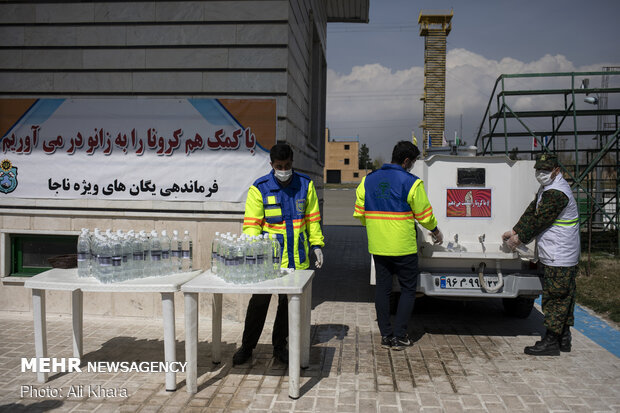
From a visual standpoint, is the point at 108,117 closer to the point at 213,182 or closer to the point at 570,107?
the point at 213,182

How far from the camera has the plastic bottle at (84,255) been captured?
4.61m

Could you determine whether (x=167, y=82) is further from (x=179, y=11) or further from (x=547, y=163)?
(x=547, y=163)

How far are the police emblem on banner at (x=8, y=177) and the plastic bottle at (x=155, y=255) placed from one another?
327cm

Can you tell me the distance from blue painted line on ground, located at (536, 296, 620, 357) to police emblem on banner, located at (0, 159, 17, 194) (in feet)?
24.1

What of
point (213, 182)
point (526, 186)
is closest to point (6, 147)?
point (213, 182)

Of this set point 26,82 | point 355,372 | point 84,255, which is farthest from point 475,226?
point 26,82

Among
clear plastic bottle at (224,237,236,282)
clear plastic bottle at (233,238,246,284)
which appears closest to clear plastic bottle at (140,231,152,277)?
clear plastic bottle at (224,237,236,282)

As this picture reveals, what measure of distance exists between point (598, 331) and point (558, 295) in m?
1.54

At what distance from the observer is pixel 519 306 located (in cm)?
677

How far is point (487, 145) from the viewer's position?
40.8 ft

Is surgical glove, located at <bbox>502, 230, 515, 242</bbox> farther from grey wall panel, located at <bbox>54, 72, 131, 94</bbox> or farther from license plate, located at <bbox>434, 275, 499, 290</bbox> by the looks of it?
grey wall panel, located at <bbox>54, 72, 131, 94</bbox>

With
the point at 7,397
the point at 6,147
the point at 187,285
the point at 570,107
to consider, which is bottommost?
the point at 7,397

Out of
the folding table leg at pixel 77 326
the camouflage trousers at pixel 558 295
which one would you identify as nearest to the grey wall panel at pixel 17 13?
the folding table leg at pixel 77 326

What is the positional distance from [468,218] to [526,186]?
726 mm
